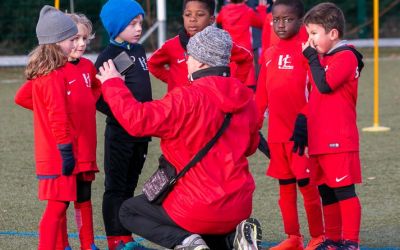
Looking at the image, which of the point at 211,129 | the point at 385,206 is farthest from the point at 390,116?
the point at 211,129

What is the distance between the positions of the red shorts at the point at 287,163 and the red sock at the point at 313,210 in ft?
0.37

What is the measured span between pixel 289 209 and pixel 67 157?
1.69 m

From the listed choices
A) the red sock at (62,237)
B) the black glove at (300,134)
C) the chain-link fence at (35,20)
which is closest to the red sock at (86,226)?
the red sock at (62,237)

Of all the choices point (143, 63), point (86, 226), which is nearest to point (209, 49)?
point (143, 63)

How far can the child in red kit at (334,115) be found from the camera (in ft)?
21.2

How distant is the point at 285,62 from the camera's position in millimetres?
7000

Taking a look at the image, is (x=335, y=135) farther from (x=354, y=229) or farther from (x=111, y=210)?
(x=111, y=210)

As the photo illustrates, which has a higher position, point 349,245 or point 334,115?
point 334,115

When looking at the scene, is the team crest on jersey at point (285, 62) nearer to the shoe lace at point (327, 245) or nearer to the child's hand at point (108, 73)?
the shoe lace at point (327, 245)

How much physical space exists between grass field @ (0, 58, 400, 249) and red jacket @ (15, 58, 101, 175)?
0.92 meters

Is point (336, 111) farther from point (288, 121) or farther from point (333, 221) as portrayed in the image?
point (333, 221)

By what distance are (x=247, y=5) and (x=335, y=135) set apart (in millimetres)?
9972

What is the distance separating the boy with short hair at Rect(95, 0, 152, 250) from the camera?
6.99 metres

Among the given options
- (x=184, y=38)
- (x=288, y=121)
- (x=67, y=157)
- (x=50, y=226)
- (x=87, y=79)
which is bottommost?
(x=50, y=226)
